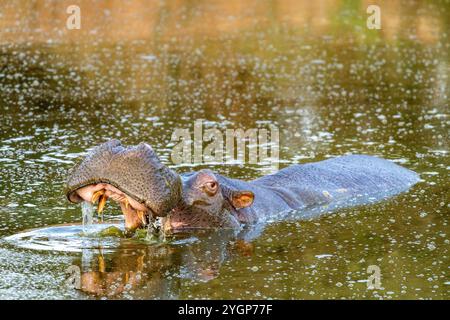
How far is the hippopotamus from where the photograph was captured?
7.66 m

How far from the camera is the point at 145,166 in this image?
771 centimetres

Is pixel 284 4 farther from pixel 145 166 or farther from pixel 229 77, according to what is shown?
pixel 145 166

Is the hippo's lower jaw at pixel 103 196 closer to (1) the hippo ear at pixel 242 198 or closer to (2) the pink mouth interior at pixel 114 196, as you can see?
(2) the pink mouth interior at pixel 114 196

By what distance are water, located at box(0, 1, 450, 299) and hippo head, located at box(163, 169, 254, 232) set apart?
0.62 ft

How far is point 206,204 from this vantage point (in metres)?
8.68

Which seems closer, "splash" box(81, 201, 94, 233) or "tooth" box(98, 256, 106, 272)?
"tooth" box(98, 256, 106, 272)

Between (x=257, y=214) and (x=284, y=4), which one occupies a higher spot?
(x=284, y=4)

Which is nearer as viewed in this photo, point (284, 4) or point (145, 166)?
point (145, 166)

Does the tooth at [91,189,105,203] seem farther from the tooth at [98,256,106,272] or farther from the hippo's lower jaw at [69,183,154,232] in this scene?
the tooth at [98,256,106,272]

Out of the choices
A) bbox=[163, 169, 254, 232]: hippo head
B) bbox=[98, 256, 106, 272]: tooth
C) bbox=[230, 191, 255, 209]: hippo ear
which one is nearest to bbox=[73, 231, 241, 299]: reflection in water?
bbox=[98, 256, 106, 272]: tooth

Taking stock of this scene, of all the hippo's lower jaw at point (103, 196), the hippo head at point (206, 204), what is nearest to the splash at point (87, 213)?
the hippo's lower jaw at point (103, 196)
